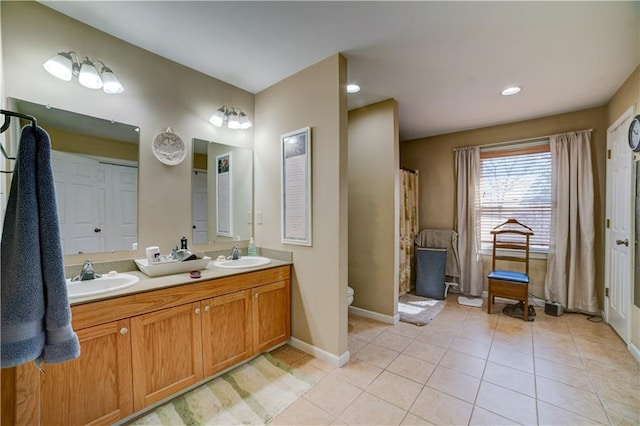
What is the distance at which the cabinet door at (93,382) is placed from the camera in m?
1.33

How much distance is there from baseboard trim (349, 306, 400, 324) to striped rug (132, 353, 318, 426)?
133cm

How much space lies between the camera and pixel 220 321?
197cm

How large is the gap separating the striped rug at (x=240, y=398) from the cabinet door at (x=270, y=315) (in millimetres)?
204

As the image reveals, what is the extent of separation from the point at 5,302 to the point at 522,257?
4.70m

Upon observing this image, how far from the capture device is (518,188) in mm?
3646

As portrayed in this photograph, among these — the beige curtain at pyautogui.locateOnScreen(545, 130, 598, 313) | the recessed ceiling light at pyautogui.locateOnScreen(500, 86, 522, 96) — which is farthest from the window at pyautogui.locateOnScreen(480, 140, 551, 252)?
the recessed ceiling light at pyautogui.locateOnScreen(500, 86, 522, 96)

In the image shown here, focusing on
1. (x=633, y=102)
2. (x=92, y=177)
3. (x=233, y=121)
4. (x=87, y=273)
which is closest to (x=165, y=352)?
(x=87, y=273)

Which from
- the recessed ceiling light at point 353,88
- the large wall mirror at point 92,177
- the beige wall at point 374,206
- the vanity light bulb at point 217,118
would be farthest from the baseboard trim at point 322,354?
the recessed ceiling light at point 353,88

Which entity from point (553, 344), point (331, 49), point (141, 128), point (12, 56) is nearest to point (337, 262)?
point (331, 49)

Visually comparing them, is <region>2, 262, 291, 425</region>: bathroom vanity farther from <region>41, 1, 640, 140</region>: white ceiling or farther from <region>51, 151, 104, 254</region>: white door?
<region>41, 1, 640, 140</region>: white ceiling

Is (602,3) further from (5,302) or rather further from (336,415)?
(5,302)

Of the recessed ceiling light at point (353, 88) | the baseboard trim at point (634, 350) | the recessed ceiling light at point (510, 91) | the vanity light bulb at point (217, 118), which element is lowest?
the baseboard trim at point (634, 350)

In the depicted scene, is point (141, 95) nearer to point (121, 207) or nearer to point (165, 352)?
point (121, 207)

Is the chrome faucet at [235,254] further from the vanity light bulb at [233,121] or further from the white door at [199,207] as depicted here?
the vanity light bulb at [233,121]
